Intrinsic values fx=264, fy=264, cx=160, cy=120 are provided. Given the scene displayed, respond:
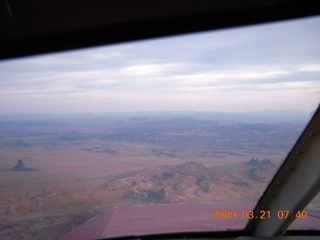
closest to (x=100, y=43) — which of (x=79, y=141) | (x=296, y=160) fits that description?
(x=79, y=141)

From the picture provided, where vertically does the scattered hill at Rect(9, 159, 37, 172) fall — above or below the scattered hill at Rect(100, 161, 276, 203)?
above

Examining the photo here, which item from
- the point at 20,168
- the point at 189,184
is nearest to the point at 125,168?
the point at 189,184

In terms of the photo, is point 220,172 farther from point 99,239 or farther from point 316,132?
point 99,239
